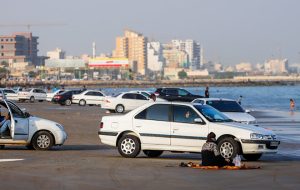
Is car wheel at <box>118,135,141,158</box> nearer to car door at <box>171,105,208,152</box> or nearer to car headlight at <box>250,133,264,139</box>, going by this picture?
car door at <box>171,105,208,152</box>

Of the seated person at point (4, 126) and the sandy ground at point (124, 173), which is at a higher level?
the seated person at point (4, 126)

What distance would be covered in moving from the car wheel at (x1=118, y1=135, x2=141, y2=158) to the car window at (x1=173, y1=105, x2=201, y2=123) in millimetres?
1133

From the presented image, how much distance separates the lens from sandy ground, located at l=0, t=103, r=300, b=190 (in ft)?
49.7

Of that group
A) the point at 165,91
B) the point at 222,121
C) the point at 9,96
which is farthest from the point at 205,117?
the point at 9,96

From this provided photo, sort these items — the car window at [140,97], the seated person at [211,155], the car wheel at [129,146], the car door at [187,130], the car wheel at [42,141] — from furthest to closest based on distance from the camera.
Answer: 1. the car window at [140,97]
2. the car wheel at [42,141]
3. the car wheel at [129,146]
4. the car door at [187,130]
5. the seated person at [211,155]

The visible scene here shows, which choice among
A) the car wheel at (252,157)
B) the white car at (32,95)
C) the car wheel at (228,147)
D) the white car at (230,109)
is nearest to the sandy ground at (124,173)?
the car wheel at (252,157)

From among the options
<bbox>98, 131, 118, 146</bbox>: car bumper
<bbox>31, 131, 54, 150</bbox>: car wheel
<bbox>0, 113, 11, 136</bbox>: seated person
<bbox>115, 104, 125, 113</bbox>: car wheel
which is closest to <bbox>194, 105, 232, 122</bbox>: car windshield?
<bbox>98, 131, 118, 146</bbox>: car bumper

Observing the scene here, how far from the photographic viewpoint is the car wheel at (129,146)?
2066 cm

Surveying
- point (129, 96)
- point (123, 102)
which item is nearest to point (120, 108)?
point (123, 102)

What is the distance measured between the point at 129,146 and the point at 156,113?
105 centimetres

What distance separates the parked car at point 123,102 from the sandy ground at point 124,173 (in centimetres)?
2826

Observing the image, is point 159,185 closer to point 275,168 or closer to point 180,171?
point 180,171

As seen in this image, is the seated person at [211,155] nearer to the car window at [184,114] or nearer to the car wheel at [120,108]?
→ the car window at [184,114]

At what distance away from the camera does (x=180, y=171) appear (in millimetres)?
17578
